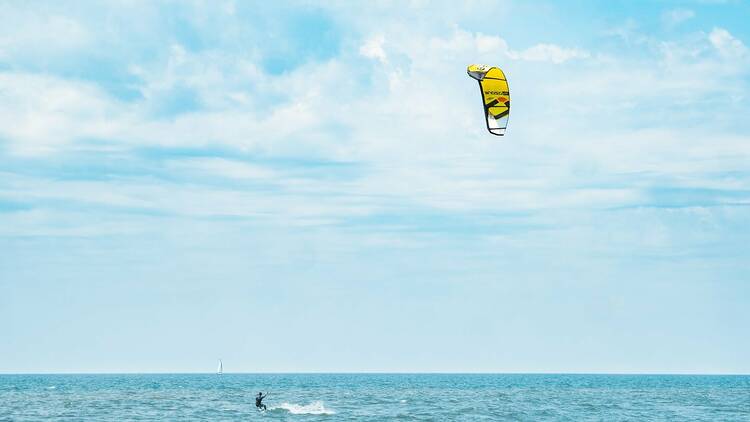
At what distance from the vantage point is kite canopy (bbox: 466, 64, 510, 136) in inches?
1449

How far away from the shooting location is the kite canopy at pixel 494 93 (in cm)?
3681

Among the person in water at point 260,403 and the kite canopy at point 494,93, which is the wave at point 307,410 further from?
the kite canopy at point 494,93

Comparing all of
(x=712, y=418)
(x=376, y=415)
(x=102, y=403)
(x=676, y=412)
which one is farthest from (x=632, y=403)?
(x=102, y=403)

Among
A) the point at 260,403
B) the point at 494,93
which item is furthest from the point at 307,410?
the point at 494,93

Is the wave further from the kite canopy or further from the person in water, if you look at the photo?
the kite canopy

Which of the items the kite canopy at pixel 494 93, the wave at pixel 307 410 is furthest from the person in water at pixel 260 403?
the kite canopy at pixel 494 93

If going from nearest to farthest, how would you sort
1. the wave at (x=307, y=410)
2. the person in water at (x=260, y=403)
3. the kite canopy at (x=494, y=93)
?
the kite canopy at (x=494, y=93) → the wave at (x=307, y=410) → the person in water at (x=260, y=403)

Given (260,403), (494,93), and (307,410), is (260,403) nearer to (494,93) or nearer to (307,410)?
(307,410)

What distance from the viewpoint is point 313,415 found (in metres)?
66.7

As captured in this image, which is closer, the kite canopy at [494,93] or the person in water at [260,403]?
the kite canopy at [494,93]

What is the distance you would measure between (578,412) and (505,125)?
144 feet

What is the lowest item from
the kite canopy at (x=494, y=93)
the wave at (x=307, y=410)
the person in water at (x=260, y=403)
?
the wave at (x=307, y=410)

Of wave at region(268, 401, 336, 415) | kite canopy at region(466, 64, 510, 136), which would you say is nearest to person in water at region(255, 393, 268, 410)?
wave at region(268, 401, 336, 415)

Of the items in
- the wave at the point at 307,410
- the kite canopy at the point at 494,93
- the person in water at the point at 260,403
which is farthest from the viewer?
the person in water at the point at 260,403
